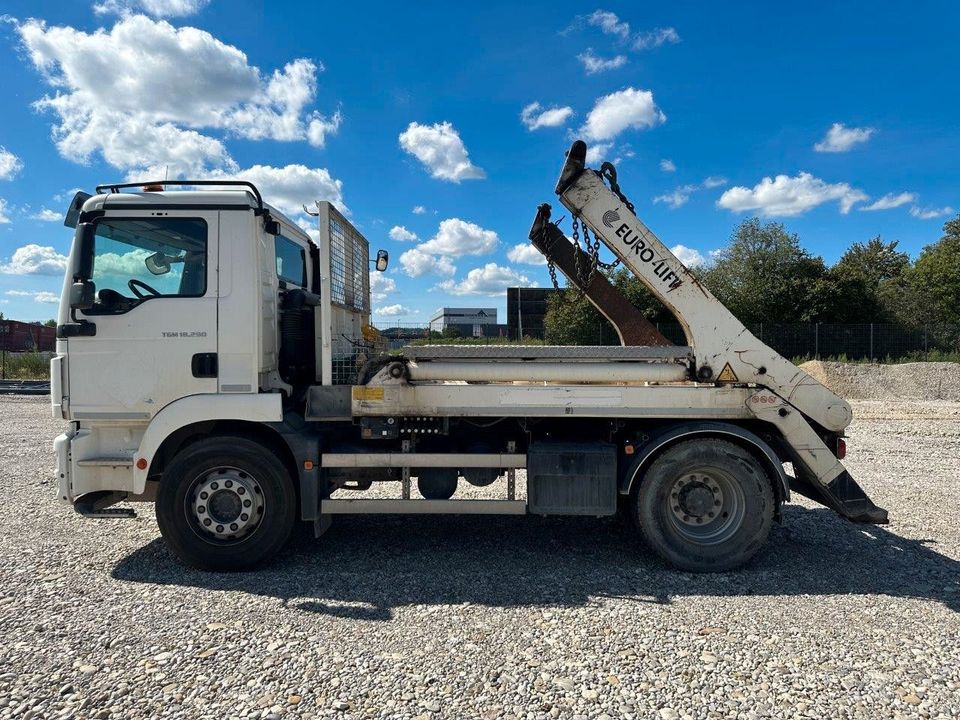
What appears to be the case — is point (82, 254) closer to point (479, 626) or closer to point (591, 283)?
point (479, 626)

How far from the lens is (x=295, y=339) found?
5.27 meters

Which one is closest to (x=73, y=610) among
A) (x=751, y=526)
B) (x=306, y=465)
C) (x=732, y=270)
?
(x=306, y=465)

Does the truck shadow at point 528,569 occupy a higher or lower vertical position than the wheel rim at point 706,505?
lower

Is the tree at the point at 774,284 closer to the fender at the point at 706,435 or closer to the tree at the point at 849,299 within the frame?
the tree at the point at 849,299

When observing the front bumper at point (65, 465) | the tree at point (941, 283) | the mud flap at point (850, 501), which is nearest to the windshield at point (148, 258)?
the front bumper at point (65, 465)

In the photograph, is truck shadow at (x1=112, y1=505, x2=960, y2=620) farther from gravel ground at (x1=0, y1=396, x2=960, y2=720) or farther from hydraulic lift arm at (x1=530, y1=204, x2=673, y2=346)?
hydraulic lift arm at (x1=530, y1=204, x2=673, y2=346)

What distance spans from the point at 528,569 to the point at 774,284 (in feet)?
89.9

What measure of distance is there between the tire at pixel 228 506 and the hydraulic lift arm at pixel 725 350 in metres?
3.27

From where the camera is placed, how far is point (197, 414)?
15.5 feet

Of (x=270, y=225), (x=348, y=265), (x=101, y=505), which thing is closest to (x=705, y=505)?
(x=348, y=265)

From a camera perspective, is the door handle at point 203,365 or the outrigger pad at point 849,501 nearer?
the door handle at point 203,365

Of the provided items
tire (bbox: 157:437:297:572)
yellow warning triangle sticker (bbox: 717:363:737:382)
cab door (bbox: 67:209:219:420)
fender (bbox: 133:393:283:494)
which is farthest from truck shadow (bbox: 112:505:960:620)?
yellow warning triangle sticker (bbox: 717:363:737:382)

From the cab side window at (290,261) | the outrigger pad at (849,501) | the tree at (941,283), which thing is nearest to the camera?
the outrigger pad at (849,501)

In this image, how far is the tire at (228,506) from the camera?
4.72 metres
